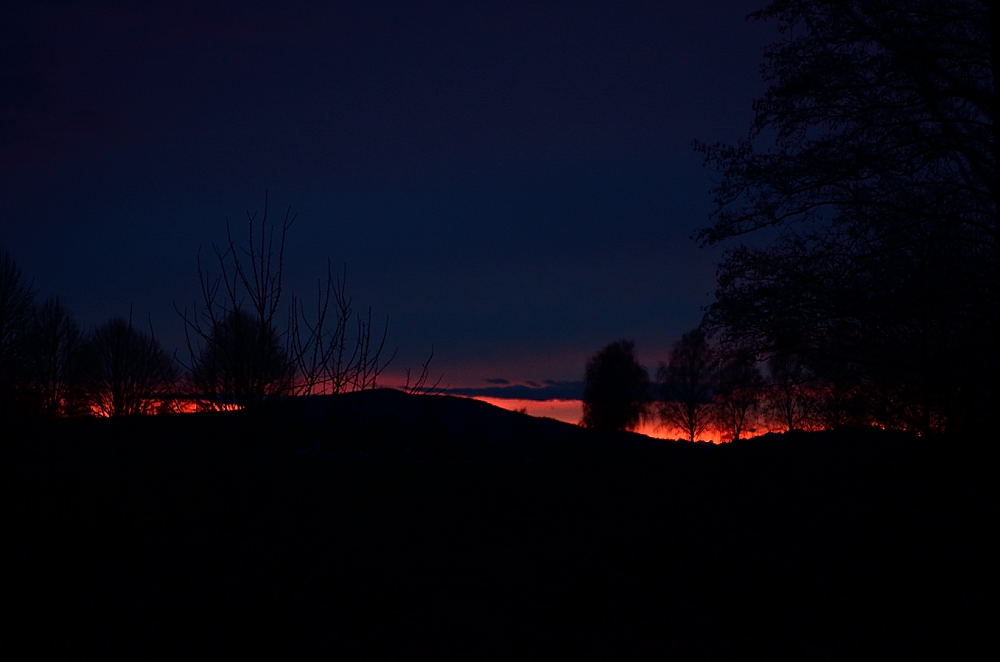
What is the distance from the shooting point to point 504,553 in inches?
264

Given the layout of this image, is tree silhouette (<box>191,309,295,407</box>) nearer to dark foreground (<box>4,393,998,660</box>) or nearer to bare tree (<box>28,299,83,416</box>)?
dark foreground (<box>4,393,998,660</box>)

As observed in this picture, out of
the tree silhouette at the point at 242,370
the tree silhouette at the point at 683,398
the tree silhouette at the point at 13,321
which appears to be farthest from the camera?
the tree silhouette at the point at 683,398

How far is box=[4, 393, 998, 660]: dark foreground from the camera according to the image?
16.5ft

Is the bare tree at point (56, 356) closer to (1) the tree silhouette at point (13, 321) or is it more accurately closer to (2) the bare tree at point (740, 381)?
(1) the tree silhouette at point (13, 321)

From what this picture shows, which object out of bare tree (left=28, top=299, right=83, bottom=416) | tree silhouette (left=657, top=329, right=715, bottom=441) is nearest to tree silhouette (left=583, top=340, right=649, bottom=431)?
tree silhouette (left=657, top=329, right=715, bottom=441)

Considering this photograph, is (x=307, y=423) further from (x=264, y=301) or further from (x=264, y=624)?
(x=264, y=624)

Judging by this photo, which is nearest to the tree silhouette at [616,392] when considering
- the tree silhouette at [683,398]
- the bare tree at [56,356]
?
the tree silhouette at [683,398]

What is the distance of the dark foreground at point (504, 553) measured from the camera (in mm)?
5031

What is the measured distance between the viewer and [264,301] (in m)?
10.2

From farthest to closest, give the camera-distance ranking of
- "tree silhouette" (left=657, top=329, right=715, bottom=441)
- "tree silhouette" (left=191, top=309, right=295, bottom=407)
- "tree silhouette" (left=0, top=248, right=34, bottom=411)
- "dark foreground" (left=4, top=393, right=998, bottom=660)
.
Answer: "tree silhouette" (left=657, top=329, right=715, bottom=441) < "tree silhouette" (left=0, top=248, right=34, bottom=411) < "tree silhouette" (left=191, top=309, right=295, bottom=407) < "dark foreground" (left=4, top=393, right=998, bottom=660)

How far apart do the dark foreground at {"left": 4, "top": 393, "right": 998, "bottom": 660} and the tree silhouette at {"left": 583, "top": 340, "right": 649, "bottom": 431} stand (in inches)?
1346

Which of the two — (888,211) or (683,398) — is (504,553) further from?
(683,398)

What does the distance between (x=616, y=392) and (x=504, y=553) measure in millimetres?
39125

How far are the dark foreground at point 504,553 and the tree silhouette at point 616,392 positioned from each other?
112 feet
